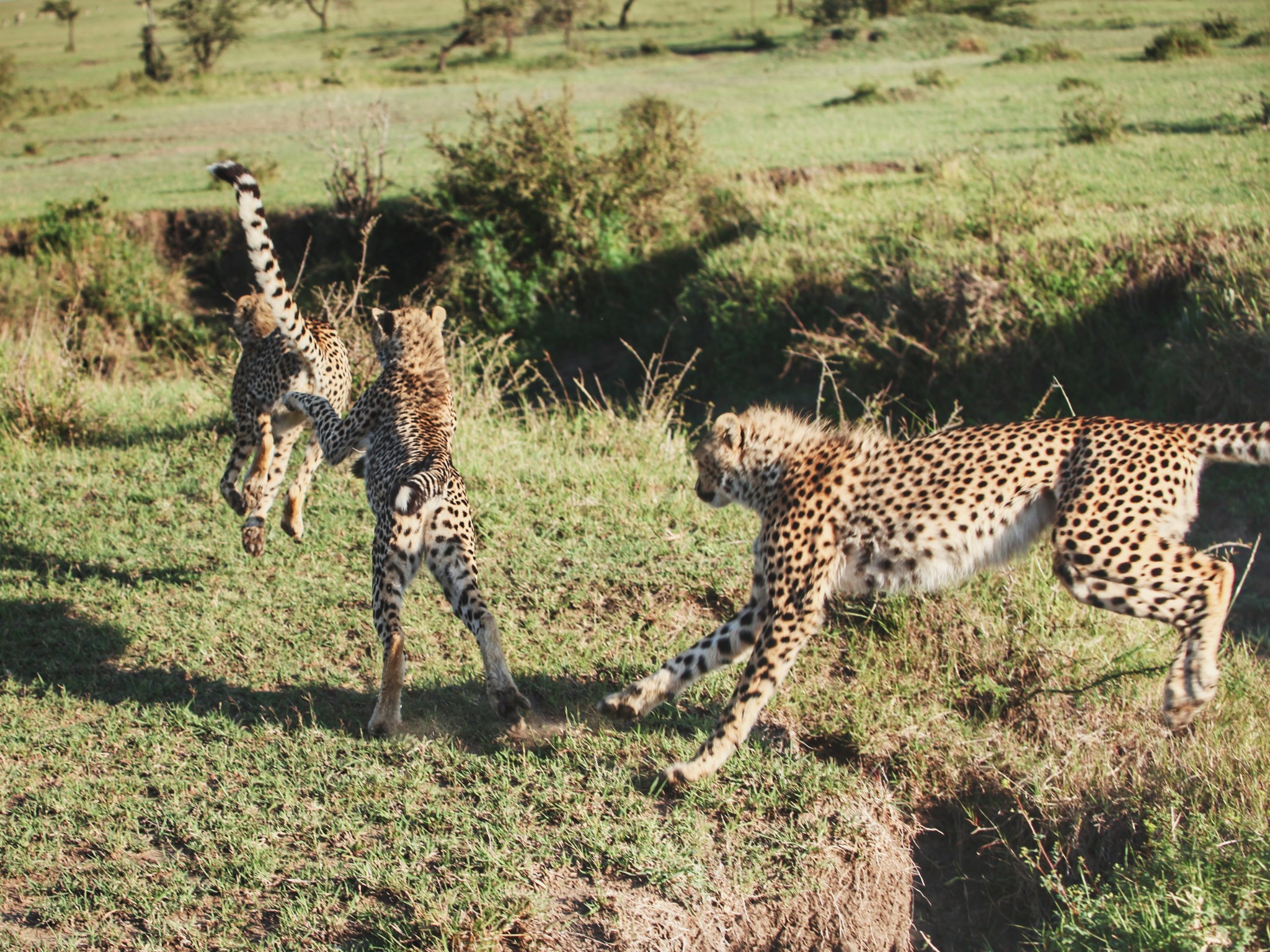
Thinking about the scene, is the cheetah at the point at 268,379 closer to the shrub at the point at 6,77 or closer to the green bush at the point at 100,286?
the green bush at the point at 100,286

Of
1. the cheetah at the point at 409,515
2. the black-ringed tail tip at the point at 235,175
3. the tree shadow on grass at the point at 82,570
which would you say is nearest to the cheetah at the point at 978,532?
the cheetah at the point at 409,515

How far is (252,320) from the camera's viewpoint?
6984mm

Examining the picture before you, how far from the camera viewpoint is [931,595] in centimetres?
552

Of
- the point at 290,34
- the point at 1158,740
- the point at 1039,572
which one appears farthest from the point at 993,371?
the point at 290,34

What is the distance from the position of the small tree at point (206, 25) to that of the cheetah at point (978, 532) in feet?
122

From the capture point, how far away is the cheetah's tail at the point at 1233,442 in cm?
425

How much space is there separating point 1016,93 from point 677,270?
11173 mm

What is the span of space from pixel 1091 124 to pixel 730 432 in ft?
42.9

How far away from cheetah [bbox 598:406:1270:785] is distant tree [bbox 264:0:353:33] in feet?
165

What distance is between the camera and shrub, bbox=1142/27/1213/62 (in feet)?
76.2

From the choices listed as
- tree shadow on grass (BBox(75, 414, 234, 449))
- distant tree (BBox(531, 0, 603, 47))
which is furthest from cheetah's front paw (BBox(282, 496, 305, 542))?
distant tree (BBox(531, 0, 603, 47))

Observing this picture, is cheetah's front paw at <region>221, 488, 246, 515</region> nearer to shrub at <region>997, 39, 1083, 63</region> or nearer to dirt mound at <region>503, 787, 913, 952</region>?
dirt mound at <region>503, 787, 913, 952</region>

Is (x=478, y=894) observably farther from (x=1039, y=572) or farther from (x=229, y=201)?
(x=229, y=201)

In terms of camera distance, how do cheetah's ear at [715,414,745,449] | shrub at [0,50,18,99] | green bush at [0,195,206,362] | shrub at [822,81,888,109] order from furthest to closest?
shrub at [0,50,18,99] < shrub at [822,81,888,109] < green bush at [0,195,206,362] < cheetah's ear at [715,414,745,449]
